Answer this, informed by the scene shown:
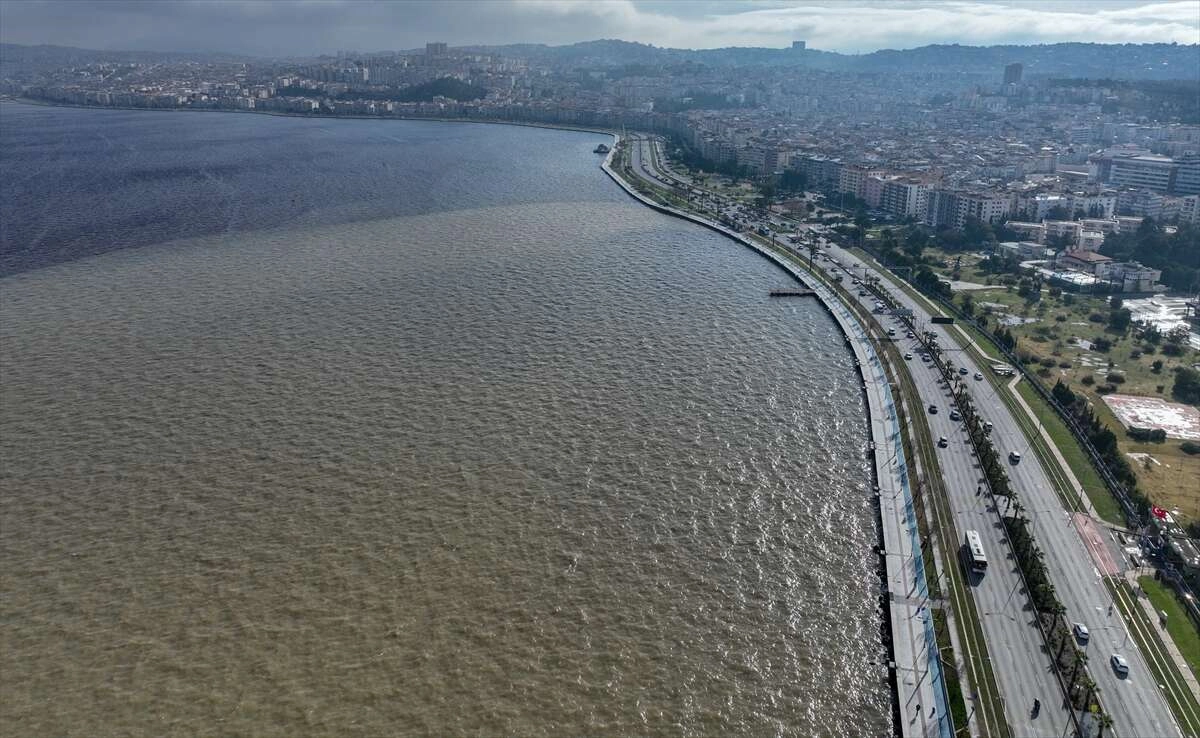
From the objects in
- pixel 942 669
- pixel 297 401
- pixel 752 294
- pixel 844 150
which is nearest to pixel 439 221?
pixel 752 294

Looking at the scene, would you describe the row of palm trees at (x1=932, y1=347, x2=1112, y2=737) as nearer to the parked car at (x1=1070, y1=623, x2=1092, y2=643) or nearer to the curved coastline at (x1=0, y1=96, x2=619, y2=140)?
the parked car at (x1=1070, y1=623, x2=1092, y2=643)

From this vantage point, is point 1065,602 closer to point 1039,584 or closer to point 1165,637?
point 1039,584

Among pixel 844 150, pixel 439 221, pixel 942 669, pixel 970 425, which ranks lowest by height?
pixel 942 669

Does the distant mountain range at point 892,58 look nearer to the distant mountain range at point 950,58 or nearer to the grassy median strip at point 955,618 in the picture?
the distant mountain range at point 950,58

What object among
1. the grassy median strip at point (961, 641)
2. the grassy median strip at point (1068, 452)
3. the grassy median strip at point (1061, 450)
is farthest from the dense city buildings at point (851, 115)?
the grassy median strip at point (961, 641)

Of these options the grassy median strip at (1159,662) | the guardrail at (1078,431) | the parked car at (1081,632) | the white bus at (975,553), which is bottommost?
the grassy median strip at (1159,662)

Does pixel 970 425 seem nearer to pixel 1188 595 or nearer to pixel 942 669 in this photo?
pixel 1188 595
